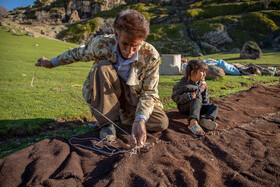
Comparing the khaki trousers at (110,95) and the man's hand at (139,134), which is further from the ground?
the khaki trousers at (110,95)

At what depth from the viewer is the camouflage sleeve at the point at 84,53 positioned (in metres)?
2.71

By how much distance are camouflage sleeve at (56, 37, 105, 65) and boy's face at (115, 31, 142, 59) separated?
1.43 feet

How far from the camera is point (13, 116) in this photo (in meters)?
3.28

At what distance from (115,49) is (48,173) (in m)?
1.68

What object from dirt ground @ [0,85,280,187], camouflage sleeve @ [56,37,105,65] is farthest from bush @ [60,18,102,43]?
dirt ground @ [0,85,280,187]

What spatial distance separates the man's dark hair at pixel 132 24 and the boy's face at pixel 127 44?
0.05 meters

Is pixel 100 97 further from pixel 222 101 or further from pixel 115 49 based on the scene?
pixel 222 101

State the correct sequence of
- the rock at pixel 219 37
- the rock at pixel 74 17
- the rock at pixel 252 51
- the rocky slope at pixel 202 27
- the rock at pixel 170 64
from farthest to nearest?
the rock at pixel 74 17
the rock at pixel 219 37
the rocky slope at pixel 202 27
the rock at pixel 252 51
the rock at pixel 170 64

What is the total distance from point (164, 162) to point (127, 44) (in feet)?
4.82

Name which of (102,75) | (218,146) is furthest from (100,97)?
(218,146)

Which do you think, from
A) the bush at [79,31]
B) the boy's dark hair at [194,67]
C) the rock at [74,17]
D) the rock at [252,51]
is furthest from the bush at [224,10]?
the boy's dark hair at [194,67]

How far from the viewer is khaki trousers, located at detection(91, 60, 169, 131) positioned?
2588mm

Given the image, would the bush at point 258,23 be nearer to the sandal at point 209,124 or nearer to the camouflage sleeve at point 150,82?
the sandal at point 209,124

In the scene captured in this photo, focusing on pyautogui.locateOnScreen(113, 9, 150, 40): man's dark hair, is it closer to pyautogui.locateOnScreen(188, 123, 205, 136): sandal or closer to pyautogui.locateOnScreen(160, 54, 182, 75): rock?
pyautogui.locateOnScreen(188, 123, 205, 136): sandal
